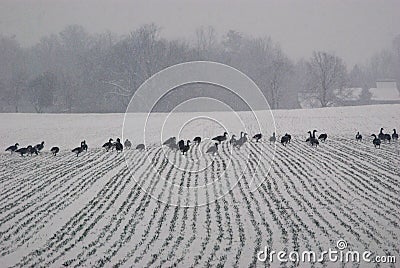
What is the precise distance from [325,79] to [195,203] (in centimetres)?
5774

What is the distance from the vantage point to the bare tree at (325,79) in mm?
67062

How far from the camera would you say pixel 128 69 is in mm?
59656

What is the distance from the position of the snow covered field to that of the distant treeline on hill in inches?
1272

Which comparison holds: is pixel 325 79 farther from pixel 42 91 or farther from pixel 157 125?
pixel 42 91

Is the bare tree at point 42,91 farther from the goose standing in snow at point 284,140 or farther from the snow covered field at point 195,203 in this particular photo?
the goose standing in snow at point 284,140

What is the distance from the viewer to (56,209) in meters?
13.6

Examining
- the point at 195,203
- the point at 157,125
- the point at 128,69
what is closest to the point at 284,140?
the point at 195,203

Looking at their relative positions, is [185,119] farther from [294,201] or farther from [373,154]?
[294,201]

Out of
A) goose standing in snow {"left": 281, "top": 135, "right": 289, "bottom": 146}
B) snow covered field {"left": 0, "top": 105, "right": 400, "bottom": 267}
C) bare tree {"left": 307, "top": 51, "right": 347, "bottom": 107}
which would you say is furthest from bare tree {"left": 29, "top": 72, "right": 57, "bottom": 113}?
goose standing in snow {"left": 281, "top": 135, "right": 289, "bottom": 146}

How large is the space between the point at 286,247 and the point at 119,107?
4905 centimetres

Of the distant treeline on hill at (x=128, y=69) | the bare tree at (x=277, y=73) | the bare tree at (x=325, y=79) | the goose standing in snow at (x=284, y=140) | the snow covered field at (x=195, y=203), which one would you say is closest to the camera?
the snow covered field at (x=195, y=203)

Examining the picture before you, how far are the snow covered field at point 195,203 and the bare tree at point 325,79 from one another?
4272cm

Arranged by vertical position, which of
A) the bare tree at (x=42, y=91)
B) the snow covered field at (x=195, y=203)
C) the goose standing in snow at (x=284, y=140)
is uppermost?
the bare tree at (x=42, y=91)

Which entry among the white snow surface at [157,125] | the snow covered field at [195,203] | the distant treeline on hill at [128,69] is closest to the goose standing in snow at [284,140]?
the snow covered field at [195,203]
